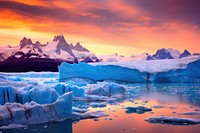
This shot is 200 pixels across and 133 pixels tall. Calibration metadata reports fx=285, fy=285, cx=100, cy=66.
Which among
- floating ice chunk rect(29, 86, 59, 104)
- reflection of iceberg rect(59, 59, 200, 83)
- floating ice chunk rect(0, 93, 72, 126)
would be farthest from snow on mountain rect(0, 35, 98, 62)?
floating ice chunk rect(0, 93, 72, 126)

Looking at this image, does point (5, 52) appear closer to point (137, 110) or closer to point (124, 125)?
point (137, 110)

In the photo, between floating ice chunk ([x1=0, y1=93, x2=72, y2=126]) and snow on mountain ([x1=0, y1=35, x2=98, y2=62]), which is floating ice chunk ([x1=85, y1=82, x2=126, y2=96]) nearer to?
floating ice chunk ([x1=0, y1=93, x2=72, y2=126])

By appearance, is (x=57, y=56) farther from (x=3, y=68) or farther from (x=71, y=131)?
(x=71, y=131)

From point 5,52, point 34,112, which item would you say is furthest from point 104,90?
point 5,52

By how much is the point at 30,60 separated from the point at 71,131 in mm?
49463

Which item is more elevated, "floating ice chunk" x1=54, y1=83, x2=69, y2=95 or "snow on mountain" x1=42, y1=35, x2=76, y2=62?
"snow on mountain" x1=42, y1=35, x2=76, y2=62

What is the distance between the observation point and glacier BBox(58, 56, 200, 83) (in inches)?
1080

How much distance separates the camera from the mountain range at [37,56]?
53.4m

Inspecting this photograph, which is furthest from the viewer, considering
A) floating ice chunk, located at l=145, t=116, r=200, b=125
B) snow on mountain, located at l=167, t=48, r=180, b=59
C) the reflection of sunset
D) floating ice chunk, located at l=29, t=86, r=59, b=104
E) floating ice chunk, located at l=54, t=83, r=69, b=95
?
snow on mountain, located at l=167, t=48, r=180, b=59

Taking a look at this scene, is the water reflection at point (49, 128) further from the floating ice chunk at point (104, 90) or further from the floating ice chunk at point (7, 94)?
the floating ice chunk at point (104, 90)

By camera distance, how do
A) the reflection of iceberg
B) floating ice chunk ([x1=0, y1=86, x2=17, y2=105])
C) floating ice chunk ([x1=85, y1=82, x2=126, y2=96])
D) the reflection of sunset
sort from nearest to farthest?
the reflection of sunset < floating ice chunk ([x1=0, y1=86, x2=17, y2=105]) < floating ice chunk ([x1=85, y1=82, x2=126, y2=96]) < the reflection of iceberg

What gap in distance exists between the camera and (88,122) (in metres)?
8.37

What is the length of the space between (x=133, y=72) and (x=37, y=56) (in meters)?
33.0

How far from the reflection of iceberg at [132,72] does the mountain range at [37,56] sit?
25.4 m
